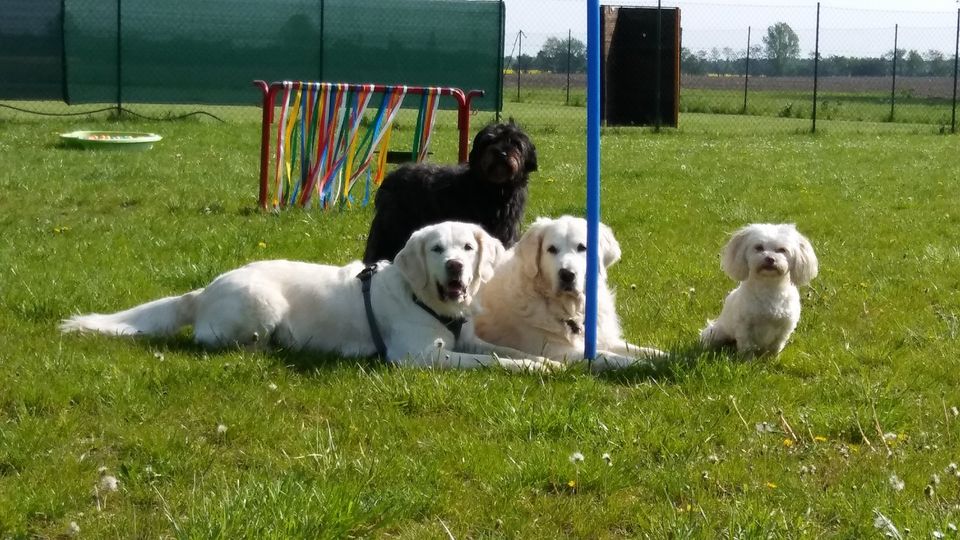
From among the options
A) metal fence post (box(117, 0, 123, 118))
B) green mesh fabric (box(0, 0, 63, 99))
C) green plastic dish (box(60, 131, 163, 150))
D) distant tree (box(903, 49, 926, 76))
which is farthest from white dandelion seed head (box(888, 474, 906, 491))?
distant tree (box(903, 49, 926, 76))

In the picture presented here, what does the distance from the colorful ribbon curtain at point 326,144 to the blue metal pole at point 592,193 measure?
5.58m

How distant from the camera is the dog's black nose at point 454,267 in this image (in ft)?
18.3

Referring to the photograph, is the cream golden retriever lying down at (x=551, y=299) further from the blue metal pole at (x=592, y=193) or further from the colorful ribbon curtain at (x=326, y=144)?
the colorful ribbon curtain at (x=326, y=144)

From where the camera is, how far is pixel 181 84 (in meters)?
23.3

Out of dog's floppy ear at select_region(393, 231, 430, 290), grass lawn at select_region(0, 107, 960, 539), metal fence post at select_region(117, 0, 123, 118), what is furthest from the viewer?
metal fence post at select_region(117, 0, 123, 118)

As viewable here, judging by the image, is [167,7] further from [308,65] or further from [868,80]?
[868,80]

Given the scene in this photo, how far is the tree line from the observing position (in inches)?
1330

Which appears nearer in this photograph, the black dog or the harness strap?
the harness strap

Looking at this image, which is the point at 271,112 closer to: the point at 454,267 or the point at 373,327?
the point at 373,327

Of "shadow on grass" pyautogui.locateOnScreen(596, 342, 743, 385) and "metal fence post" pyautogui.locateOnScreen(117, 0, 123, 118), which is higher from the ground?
"metal fence post" pyautogui.locateOnScreen(117, 0, 123, 118)

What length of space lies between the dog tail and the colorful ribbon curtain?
15.8 feet

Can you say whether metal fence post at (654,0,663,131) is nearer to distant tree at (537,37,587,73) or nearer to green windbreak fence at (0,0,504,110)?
green windbreak fence at (0,0,504,110)

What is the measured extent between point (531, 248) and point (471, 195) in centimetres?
196

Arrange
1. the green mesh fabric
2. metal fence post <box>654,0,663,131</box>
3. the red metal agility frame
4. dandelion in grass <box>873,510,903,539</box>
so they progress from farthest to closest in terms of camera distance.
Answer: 1. metal fence post <box>654,0,663,131</box>
2. the green mesh fabric
3. the red metal agility frame
4. dandelion in grass <box>873,510,903,539</box>
